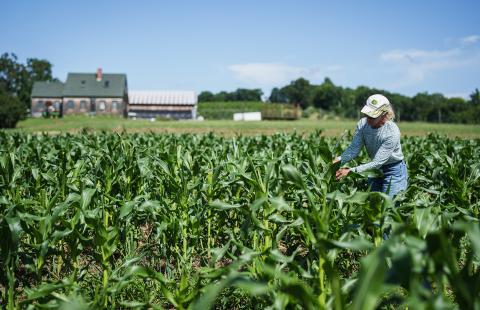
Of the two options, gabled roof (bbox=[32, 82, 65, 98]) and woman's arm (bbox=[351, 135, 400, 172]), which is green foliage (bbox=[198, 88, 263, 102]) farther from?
woman's arm (bbox=[351, 135, 400, 172])

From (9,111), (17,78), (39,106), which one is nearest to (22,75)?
(17,78)

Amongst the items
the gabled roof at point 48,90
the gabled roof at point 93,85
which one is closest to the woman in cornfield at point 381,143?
the gabled roof at point 93,85

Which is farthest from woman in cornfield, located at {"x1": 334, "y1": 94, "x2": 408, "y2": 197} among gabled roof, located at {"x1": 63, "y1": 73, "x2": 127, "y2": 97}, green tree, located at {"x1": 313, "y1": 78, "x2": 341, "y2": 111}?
green tree, located at {"x1": 313, "y1": 78, "x2": 341, "y2": 111}

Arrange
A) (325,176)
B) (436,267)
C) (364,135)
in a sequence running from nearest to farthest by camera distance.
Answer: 1. (436,267)
2. (325,176)
3. (364,135)

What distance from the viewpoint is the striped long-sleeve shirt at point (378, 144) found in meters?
4.82

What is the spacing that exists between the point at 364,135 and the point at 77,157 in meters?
5.10

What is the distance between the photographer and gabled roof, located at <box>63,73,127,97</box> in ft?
232

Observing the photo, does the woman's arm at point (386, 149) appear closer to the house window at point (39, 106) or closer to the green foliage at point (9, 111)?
the green foliage at point (9, 111)

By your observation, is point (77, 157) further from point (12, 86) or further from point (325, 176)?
point (12, 86)

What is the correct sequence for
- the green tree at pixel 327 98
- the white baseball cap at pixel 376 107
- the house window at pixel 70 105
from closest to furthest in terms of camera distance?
the white baseball cap at pixel 376 107 → the house window at pixel 70 105 → the green tree at pixel 327 98

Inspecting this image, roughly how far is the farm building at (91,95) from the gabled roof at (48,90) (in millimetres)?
164

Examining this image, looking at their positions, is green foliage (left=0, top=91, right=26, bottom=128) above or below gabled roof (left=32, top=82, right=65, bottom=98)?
below

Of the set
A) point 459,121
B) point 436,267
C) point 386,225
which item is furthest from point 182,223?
point 459,121

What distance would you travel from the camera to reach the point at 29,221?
135 inches
